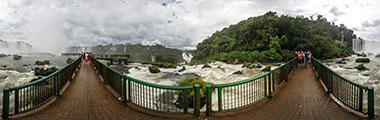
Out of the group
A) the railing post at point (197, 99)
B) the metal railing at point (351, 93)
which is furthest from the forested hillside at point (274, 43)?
the railing post at point (197, 99)

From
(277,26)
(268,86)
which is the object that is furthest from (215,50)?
(268,86)

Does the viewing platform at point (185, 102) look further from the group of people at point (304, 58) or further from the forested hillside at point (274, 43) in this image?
the forested hillside at point (274, 43)

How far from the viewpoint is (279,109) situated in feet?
31.5

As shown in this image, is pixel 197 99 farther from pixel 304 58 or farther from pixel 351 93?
pixel 304 58

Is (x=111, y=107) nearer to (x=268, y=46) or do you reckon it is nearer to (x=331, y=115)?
(x=331, y=115)

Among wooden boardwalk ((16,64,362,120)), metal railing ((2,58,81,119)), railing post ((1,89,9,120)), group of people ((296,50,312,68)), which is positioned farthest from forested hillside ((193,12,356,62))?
railing post ((1,89,9,120))

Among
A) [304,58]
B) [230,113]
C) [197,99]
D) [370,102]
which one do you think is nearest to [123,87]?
[197,99]

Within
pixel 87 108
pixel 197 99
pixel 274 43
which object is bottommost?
pixel 87 108

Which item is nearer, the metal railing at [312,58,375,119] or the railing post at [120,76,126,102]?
the metal railing at [312,58,375,119]

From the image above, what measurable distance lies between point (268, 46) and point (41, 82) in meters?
54.8

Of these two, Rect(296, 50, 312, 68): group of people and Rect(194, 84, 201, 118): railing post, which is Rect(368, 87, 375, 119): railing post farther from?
Rect(296, 50, 312, 68): group of people

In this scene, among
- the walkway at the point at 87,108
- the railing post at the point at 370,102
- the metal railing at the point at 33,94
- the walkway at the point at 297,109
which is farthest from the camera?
the walkway at the point at 87,108

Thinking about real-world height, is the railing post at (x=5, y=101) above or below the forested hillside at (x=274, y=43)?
below

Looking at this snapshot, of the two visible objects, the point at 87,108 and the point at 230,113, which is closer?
the point at 230,113
